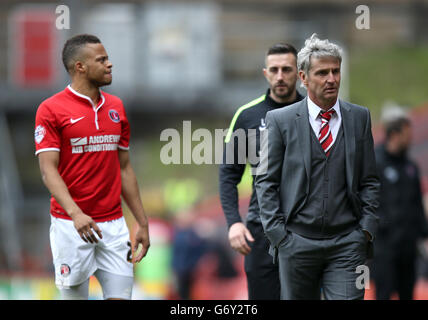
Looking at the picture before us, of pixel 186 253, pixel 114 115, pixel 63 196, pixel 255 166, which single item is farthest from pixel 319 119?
pixel 186 253

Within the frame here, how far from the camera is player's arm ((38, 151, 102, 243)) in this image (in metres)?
4.61

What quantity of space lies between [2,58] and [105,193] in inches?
830

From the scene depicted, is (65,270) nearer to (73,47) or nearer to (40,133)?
(40,133)

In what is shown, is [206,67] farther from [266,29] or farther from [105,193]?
[105,193]

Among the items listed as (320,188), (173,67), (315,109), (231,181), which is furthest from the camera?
(173,67)

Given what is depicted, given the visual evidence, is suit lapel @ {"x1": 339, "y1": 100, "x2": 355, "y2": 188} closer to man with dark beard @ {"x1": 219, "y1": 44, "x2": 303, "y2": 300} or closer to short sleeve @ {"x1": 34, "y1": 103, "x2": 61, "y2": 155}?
man with dark beard @ {"x1": 219, "y1": 44, "x2": 303, "y2": 300}

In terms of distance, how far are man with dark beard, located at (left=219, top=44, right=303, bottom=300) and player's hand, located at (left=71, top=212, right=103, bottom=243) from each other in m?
1.14

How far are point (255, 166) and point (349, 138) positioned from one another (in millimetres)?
1140

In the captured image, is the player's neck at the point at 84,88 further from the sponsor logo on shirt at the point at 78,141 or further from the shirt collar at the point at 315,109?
the shirt collar at the point at 315,109

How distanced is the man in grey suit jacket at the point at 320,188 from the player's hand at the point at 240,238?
0.76 metres

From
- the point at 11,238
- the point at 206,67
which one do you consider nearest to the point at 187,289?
the point at 11,238

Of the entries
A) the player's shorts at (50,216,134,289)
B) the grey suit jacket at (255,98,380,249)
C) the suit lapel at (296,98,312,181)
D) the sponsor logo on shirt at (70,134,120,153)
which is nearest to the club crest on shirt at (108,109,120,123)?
the sponsor logo on shirt at (70,134,120,153)

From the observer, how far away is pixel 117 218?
16.5 ft

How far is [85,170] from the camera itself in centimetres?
488
